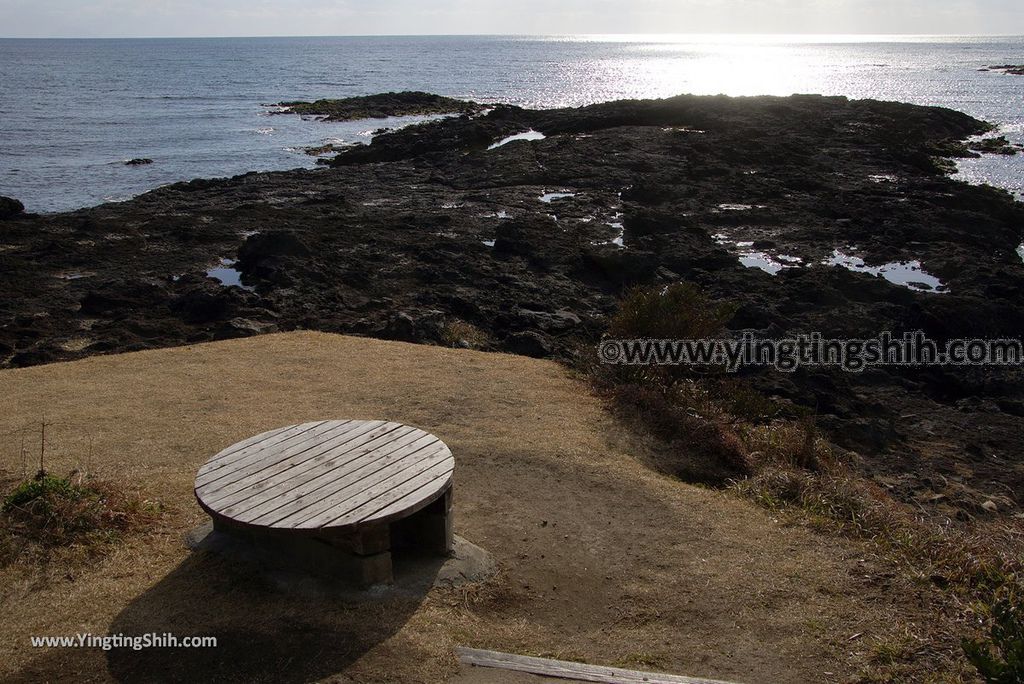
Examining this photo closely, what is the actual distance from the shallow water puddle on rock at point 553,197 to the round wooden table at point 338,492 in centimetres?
1810

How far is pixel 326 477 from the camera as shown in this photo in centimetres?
576

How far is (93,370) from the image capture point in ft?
36.4

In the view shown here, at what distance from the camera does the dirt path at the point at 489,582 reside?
521 cm

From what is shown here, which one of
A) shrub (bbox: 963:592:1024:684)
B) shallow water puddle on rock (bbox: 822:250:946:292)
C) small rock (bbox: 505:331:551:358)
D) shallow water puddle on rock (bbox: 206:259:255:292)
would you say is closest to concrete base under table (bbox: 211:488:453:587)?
shrub (bbox: 963:592:1024:684)

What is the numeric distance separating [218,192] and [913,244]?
18076 mm

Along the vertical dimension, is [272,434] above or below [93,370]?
above

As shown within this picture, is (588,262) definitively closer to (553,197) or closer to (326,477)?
(553,197)

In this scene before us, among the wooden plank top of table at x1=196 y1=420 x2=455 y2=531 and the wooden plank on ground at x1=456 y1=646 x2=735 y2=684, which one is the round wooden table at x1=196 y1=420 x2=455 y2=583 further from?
the wooden plank on ground at x1=456 y1=646 x2=735 y2=684

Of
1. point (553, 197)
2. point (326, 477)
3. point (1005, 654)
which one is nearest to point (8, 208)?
point (553, 197)

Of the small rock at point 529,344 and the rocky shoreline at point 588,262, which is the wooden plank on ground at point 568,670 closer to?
the rocky shoreline at point 588,262

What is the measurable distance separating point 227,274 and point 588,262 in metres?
7.11

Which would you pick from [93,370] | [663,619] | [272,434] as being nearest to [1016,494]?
[663,619]

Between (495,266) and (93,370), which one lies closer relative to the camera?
(93,370)

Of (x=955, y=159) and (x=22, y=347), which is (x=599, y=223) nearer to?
(x=22, y=347)
